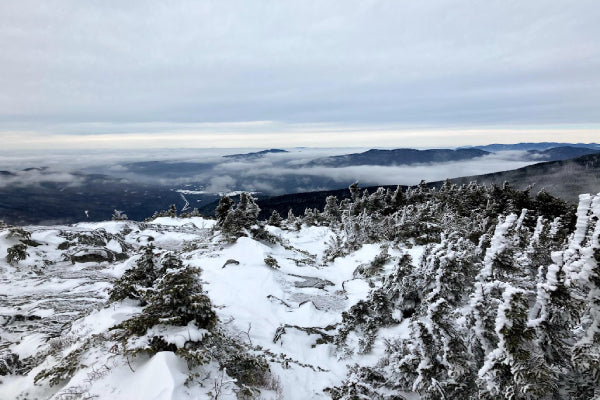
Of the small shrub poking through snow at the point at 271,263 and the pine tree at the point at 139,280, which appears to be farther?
the small shrub poking through snow at the point at 271,263

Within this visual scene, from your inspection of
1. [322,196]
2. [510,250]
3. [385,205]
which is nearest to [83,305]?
[510,250]

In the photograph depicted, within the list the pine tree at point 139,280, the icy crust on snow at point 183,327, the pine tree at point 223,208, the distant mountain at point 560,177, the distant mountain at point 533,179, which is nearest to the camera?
the icy crust on snow at point 183,327

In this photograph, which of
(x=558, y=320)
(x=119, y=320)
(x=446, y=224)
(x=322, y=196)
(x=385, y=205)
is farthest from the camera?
(x=322, y=196)

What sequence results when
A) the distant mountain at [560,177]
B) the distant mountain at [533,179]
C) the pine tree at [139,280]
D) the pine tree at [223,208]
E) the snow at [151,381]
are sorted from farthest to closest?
the distant mountain at [533,179]
the distant mountain at [560,177]
the pine tree at [223,208]
the pine tree at [139,280]
the snow at [151,381]

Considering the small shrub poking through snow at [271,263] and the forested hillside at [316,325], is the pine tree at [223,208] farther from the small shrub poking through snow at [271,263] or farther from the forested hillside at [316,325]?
the small shrub poking through snow at [271,263]

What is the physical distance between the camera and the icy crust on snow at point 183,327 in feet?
21.9

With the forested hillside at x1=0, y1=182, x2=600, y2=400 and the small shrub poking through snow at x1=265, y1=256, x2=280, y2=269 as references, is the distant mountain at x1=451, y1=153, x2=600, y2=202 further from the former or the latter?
the forested hillside at x1=0, y1=182, x2=600, y2=400

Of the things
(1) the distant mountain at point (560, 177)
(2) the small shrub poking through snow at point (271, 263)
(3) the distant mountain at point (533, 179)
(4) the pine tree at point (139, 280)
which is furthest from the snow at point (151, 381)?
(1) the distant mountain at point (560, 177)

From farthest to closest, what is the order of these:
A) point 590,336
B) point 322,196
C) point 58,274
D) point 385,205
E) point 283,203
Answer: point 322,196, point 283,203, point 385,205, point 58,274, point 590,336

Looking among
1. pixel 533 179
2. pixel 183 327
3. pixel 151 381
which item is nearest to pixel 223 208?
pixel 183 327

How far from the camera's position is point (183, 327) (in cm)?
759

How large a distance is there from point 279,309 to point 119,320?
6.28 metres

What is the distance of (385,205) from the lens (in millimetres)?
42000

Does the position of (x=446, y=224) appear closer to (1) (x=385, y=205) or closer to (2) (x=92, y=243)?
(1) (x=385, y=205)
